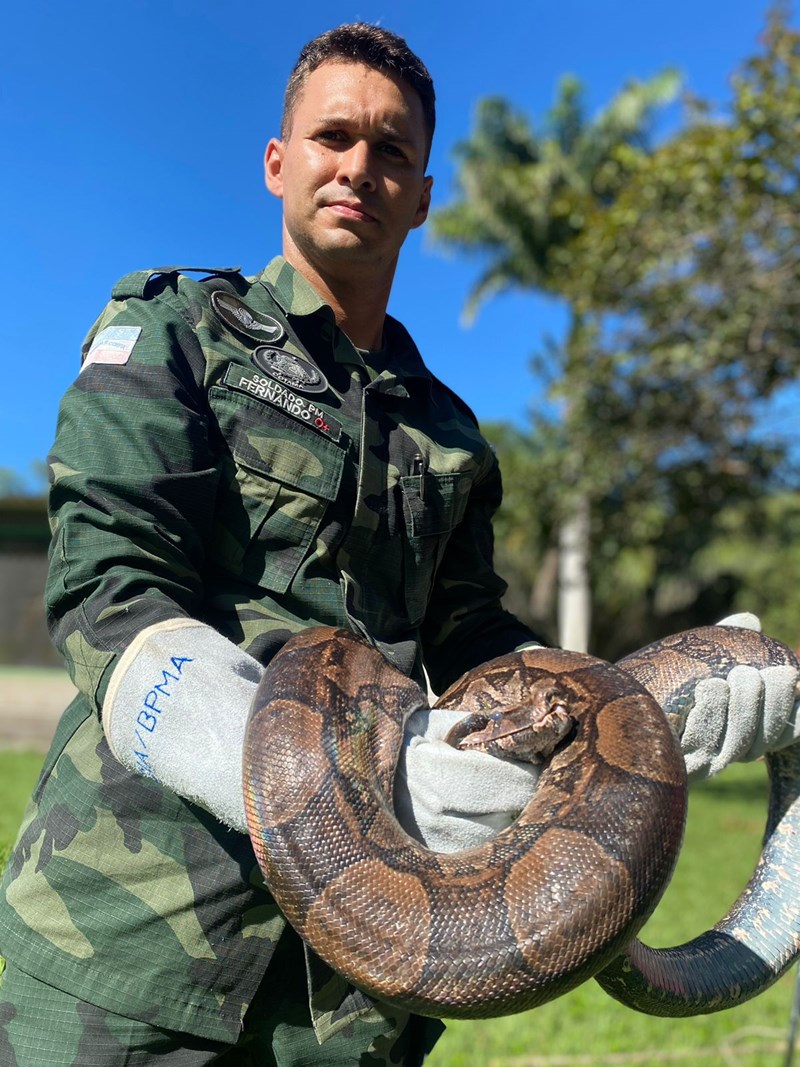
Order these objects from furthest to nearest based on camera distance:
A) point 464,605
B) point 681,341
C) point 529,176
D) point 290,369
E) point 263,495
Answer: point 529,176, point 681,341, point 464,605, point 290,369, point 263,495

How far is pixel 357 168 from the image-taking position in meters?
2.48

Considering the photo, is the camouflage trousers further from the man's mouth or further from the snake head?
the man's mouth

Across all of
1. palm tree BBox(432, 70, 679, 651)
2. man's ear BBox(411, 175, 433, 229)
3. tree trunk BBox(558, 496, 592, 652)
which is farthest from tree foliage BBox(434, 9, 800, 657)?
man's ear BBox(411, 175, 433, 229)

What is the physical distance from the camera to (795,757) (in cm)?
303

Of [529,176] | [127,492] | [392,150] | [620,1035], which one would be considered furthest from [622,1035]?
[529,176]

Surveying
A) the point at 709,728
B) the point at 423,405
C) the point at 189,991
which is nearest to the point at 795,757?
the point at 709,728

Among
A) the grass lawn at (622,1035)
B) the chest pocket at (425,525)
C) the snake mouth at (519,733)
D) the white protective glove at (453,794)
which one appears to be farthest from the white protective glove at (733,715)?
the grass lawn at (622,1035)

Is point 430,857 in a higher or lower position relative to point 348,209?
lower

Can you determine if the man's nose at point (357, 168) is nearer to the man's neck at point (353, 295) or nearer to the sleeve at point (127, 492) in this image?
the man's neck at point (353, 295)

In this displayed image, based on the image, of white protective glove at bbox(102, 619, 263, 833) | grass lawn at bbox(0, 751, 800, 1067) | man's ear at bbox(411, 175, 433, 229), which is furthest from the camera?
grass lawn at bbox(0, 751, 800, 1067)

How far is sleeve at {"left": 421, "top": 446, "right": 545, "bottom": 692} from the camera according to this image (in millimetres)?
2902

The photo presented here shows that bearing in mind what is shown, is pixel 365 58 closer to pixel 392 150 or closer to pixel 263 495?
pixel 392 150

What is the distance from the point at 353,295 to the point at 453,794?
1478 mm

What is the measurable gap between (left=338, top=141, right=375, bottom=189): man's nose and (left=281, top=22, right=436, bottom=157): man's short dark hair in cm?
26
